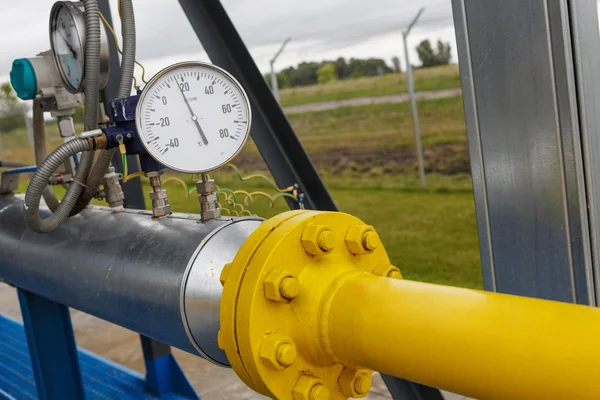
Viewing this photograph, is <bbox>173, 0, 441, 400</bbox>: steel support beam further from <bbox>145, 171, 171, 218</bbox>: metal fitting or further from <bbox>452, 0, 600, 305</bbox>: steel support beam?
<bbox>452, 0, 600, 305</bbox>: steel support beam

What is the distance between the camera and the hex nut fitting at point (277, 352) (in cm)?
54

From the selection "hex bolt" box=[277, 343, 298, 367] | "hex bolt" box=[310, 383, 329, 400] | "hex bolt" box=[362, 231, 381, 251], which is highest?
"hex bolt" box=[362, 231, 381, 251]

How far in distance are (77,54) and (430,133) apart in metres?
4.33

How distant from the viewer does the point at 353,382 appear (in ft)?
2.03

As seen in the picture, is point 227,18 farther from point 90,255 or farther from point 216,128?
point 90,255

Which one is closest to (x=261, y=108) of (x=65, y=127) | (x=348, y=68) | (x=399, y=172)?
(x=65, y=127)

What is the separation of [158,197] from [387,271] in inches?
17.2

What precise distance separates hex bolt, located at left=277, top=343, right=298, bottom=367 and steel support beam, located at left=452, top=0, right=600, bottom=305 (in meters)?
0.36

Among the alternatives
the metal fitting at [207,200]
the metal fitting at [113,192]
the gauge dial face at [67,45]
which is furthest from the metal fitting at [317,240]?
the gauge dial face at [67,45]

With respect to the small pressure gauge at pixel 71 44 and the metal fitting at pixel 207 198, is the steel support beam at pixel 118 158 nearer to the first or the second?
the small pressure gauge at pixel 71 44

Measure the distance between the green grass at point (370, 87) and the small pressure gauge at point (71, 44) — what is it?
12.2ft

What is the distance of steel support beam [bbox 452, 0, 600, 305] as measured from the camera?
0.71 metres

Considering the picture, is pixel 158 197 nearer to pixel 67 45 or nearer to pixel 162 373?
pixel 67 45

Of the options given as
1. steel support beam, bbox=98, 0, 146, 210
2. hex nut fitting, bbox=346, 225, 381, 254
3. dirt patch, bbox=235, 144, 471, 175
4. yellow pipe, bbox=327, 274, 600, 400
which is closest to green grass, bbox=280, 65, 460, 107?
dirt patch, bbox=235, 144, 471, 175
